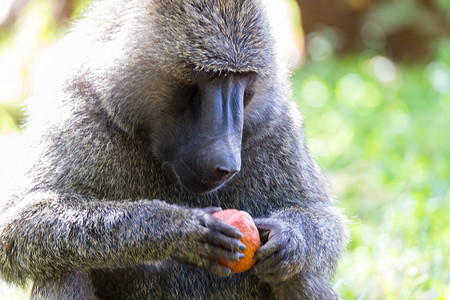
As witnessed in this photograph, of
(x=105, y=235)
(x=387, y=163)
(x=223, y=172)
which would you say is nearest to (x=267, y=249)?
(x=223, y=172)

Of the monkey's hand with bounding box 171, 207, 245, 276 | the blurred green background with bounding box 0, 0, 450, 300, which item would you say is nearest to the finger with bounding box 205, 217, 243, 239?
the monkey's hand with bounding box 171, 207, 245, 276

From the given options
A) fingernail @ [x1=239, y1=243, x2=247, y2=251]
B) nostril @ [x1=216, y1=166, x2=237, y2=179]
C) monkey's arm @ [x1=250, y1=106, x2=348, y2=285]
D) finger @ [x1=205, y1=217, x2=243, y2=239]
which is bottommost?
monkey's arm @ [x1=250, y1=106, x2=348, y2=285]

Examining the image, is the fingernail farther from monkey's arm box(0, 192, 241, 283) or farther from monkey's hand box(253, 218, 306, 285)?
monkey's hand box(253, 218, 306, 285)

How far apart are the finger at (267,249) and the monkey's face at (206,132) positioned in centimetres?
36

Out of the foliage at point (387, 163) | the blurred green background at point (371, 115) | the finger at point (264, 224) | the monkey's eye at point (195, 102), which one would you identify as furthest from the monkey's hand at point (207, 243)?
the foliage at point (387, 163)

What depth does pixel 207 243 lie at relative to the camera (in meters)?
3.28

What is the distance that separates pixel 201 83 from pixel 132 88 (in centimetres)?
35

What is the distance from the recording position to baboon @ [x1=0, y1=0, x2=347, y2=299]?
11.0 feet

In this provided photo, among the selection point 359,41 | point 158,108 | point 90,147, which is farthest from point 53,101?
point 359,41

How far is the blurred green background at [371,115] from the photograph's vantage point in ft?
15.5

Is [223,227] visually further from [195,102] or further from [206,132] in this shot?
[195,102]

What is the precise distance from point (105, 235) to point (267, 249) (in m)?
0.74

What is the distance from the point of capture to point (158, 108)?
138 inches

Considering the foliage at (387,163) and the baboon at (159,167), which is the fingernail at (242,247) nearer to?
the baboon at (159,167)
